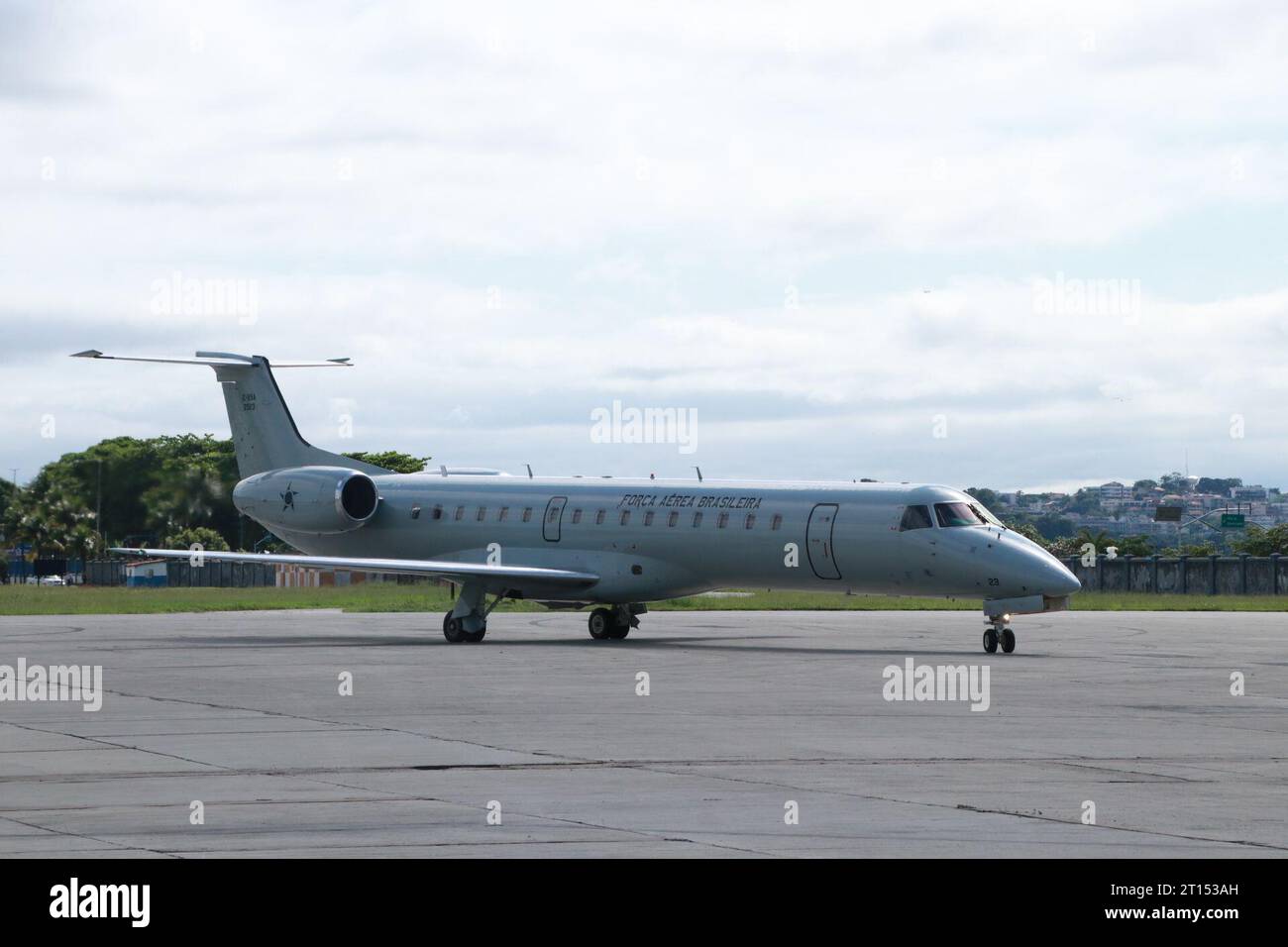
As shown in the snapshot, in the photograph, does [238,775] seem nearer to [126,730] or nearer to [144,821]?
[144,821]

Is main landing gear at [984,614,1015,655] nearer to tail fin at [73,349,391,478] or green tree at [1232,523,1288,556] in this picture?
tail fin at [73,349,391,478]

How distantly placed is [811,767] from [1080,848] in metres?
4.41

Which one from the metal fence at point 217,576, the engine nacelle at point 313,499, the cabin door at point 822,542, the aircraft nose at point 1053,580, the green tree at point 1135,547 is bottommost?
the metal fence at point 217,576

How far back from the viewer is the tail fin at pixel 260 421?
43.1 metres

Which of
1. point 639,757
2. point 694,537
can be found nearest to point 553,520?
point 694,537

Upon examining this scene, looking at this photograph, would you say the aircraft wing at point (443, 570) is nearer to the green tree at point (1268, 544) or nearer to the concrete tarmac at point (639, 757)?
the concrete tarmac at point (639, 757)

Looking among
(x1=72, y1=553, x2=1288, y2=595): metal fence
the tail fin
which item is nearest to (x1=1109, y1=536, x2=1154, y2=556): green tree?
(x1=72, y1=553, x2=1288, y2=595): metal fence

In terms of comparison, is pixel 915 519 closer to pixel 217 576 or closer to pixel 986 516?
pixel 986 516

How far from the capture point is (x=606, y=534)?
36.7m

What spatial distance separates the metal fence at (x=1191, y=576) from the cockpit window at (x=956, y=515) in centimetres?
4569

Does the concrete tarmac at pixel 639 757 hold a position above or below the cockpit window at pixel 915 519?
below

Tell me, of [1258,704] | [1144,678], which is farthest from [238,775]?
[1144,678]

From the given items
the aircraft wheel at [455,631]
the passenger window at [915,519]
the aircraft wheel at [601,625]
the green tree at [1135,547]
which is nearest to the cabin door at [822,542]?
the passenger window at [915,519]
